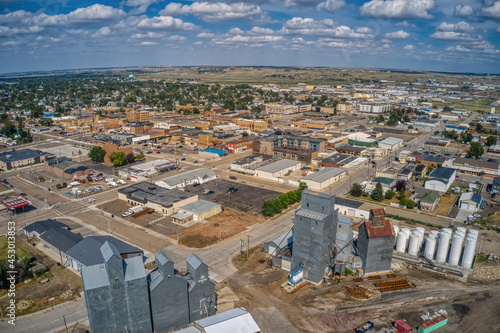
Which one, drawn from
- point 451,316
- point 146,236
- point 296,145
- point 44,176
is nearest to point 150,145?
point 44,176

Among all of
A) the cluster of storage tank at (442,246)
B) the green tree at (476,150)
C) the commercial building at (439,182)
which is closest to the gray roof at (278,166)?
the commercial building at (439,182)

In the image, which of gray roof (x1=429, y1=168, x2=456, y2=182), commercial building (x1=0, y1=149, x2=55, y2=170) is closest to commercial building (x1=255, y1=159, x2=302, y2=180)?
gray roof (x1=429, y1=168, x2=456, y2=182)

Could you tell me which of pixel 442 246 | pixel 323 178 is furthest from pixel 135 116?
pixel 442 246

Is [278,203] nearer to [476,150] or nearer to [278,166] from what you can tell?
[278,166]

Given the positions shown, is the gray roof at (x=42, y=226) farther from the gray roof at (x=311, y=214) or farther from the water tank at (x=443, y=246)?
the water tank at (x=443, y=246)

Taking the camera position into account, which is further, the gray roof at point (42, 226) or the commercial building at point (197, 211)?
the commercial building at point (197, 211)

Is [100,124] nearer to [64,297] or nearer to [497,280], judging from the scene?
[64,297]
